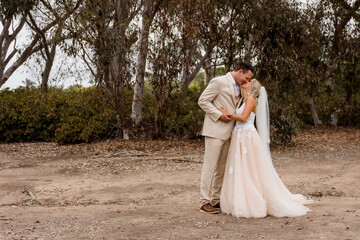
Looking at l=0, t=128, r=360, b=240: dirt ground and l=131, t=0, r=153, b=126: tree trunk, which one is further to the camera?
l=131, t=0, r=153, b=126: tree trunk

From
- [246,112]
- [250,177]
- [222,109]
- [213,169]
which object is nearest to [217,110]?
[222,109]

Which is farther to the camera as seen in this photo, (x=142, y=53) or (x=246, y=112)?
(x=142, y=53)

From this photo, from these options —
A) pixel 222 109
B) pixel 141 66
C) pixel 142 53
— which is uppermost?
pixel 142 53

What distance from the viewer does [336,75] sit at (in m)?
21.0

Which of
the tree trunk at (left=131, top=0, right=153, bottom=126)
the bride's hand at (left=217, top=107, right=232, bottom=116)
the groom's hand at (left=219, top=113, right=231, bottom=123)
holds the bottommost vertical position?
the groom's hand at (left=219, top=113, right=231, bottom=123)

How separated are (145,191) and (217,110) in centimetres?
300

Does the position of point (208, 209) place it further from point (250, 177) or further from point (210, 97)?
point (210, 97)

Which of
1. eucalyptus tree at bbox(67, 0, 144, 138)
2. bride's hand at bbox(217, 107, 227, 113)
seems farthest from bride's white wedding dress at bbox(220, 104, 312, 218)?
eucalyptus tree at bbox(67, 0, 144, 138)

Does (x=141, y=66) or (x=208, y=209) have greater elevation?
(x=141, y=66)

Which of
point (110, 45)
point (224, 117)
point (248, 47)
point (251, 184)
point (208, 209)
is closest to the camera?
point (224, 117)

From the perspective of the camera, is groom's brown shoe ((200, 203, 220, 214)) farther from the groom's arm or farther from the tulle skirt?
the groom's arm

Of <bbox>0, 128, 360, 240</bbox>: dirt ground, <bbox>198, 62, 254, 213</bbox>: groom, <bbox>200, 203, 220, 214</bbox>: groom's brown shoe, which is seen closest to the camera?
<bbox>0, 128, 360, 240</bbox>: dirt ground

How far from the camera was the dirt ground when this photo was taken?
5957 millimetres

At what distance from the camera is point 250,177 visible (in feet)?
22.0
